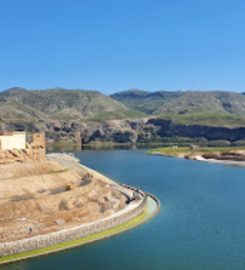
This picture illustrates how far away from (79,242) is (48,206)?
9.78m

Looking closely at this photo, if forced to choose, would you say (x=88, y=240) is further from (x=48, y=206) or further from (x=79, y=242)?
(x=48, y=206)

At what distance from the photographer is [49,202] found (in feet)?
257

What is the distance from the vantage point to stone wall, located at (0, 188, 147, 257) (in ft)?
208

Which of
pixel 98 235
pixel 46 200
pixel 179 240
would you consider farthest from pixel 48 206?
pixel 179 240

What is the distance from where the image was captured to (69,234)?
69875 mm

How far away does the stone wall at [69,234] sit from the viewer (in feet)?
208

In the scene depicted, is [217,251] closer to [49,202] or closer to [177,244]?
[177,244]

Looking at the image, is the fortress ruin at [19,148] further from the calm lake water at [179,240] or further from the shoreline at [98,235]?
the calm lake water at [179,240]

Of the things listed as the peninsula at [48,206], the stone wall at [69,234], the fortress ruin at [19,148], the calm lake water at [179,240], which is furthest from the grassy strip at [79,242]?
the fortress ruin at [19,148]

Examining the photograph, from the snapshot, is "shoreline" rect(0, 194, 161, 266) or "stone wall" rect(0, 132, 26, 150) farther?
"stone wall" rect(0, 132, 26, 150)

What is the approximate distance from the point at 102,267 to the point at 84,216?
17.3 metres

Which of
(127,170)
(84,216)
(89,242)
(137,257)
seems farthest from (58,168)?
(127,170)

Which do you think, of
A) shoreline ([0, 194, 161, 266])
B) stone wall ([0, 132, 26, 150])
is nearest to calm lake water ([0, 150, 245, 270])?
shoreline ([0, 194, 161, 266])

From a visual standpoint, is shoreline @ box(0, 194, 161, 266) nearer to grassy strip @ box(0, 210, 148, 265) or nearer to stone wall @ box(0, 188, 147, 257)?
grassy strip @ box(0, 210, 148, 265)
